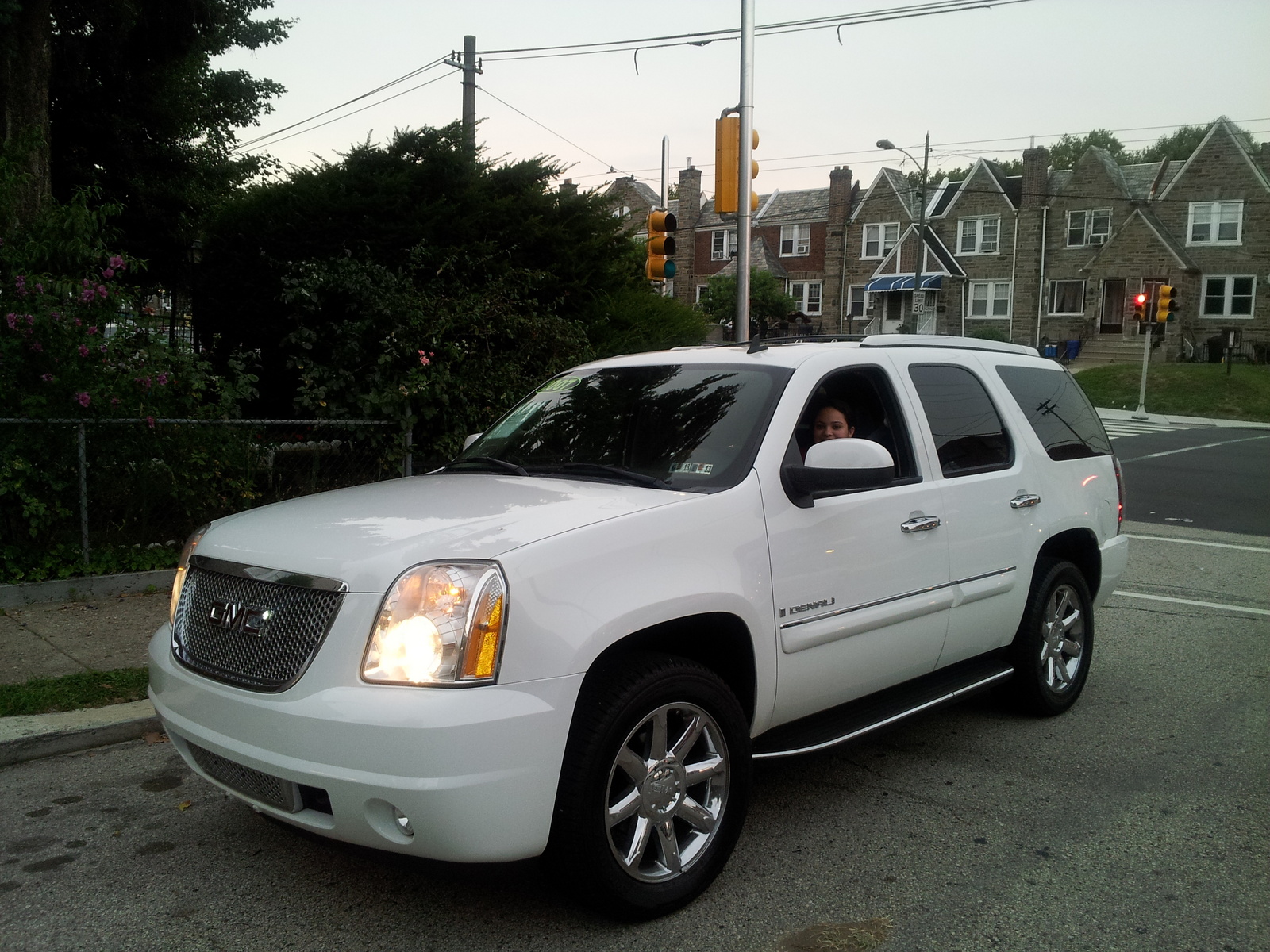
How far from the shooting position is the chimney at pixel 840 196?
5588cm

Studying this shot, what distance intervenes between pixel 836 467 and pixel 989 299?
169 ft

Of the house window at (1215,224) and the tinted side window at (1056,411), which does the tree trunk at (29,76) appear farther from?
the house window at (1215,224)

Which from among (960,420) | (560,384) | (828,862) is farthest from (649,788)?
(960,420)

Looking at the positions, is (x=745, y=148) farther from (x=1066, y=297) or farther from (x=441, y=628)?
(x=1066, y=297)

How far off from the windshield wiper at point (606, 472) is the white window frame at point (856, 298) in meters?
53.0

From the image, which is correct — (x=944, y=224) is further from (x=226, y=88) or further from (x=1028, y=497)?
(x=1028, y=497)

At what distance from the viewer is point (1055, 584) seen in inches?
213

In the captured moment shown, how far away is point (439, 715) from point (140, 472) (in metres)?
5.79

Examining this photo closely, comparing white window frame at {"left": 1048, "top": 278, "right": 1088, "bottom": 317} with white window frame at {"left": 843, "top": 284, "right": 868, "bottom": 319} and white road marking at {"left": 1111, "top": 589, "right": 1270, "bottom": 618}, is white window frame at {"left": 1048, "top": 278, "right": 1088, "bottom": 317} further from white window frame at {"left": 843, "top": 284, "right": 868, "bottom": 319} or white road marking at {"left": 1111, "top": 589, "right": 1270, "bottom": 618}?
white road marking at {"left": 1111, "top": 589, "right": 1270, "bottom": 618}

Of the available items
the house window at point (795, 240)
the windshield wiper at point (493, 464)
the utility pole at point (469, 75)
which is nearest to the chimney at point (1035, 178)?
the house window at point (795, 240)

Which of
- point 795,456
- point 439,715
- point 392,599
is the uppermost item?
point 795,456

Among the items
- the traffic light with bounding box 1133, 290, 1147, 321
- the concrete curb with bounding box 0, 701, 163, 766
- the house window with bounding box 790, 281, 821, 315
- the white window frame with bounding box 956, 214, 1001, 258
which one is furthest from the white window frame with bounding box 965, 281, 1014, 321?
the concrete curb with bounding box 0, 701, 163, 766

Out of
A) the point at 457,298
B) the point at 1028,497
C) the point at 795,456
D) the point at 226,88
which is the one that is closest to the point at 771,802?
the point at 795,456

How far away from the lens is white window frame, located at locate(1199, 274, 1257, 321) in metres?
44.8
